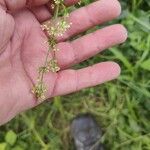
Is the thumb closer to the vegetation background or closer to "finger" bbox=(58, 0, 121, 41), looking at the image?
"finger" bbox=(58, 0, 121, 41)

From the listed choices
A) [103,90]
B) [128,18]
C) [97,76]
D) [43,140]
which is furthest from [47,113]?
[128,18]

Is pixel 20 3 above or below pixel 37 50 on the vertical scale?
above

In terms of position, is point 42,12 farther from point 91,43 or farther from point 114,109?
point 114,109

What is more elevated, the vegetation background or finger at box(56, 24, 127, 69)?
finger at box(56, 24, 127, 69)

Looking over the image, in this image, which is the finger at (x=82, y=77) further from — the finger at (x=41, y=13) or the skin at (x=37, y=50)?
the finger at (x=41, y=13)

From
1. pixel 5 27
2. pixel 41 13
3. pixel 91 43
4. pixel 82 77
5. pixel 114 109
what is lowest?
pixel 114 109

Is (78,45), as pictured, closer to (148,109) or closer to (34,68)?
(34,68)

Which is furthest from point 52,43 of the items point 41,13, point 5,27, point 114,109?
point 114,109

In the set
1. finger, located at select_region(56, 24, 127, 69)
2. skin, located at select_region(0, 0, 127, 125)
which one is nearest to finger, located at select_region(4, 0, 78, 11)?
skin, located at select_region(0, 0, 127, 125)
